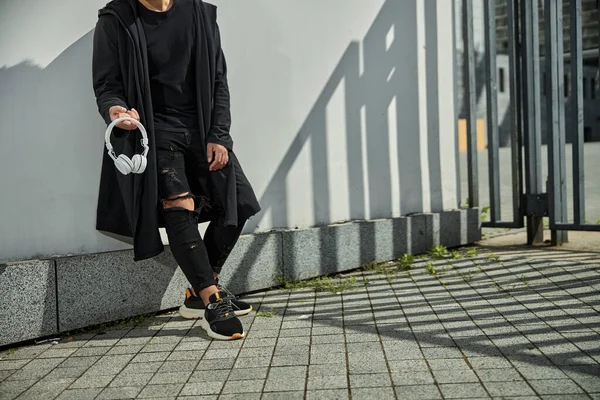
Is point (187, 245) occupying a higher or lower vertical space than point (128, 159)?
lower

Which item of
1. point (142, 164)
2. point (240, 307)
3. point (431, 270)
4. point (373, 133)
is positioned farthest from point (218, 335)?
point (373, 133)

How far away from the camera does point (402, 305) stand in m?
4.66

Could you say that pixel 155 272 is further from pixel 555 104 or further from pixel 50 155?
pixel 555 104

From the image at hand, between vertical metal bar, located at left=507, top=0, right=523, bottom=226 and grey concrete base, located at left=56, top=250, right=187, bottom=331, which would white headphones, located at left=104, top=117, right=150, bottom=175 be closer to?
grey concrete base, located at left=56, top=250, right=187, bottom=331

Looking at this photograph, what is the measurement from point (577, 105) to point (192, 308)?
355cm

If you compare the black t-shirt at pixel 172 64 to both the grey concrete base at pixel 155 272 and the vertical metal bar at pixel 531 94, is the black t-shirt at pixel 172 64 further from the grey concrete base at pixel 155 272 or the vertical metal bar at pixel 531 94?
the vertical metal bar at pixel 531 94

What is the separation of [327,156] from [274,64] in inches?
33.6

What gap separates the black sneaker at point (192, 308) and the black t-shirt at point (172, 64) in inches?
40.8

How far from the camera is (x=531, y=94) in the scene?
6.50m

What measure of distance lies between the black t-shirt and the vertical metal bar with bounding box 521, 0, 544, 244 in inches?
130

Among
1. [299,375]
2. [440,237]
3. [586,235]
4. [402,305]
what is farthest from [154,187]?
[586,235]

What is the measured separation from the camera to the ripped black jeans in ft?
13.9

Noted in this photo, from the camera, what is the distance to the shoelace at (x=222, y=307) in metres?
4.12

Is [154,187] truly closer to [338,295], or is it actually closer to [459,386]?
[338,295]
